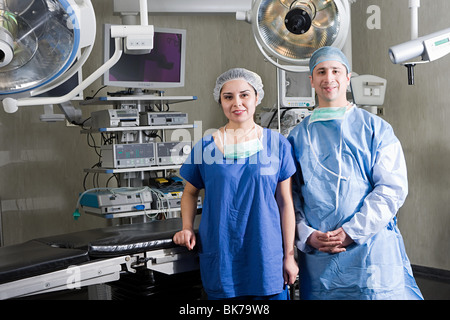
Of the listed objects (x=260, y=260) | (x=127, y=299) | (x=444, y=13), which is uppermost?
(x=444, y=13)

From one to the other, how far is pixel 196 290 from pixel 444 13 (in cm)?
278

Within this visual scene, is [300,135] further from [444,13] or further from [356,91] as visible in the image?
[444,13]

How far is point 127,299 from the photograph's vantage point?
2240 mm

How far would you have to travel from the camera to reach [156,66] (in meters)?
3.90

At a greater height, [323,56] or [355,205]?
[323,56]

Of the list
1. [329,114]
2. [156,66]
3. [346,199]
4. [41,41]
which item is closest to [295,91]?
[156,66]

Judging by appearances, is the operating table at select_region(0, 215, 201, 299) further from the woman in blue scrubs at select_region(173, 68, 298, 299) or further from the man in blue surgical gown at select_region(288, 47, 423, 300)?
the man in blue surgical gown at select_region(288, 47, 423, 300)

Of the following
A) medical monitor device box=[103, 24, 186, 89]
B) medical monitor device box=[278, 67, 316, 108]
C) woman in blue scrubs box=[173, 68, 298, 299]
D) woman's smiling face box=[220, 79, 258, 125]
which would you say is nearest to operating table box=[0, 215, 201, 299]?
woman in blue scrubs box=[173, 68, 298, 299]

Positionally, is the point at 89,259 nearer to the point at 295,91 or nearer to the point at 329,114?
the point at 329,114

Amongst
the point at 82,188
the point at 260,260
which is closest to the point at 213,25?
the point at 82,188

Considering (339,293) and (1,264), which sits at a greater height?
(1,264)

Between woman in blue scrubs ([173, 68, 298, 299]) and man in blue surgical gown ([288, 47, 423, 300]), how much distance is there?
83 millimetres

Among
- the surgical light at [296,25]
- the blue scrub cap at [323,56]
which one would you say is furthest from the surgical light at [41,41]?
the blue scrub cap at [323,56]

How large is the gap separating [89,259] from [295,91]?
100 inches
